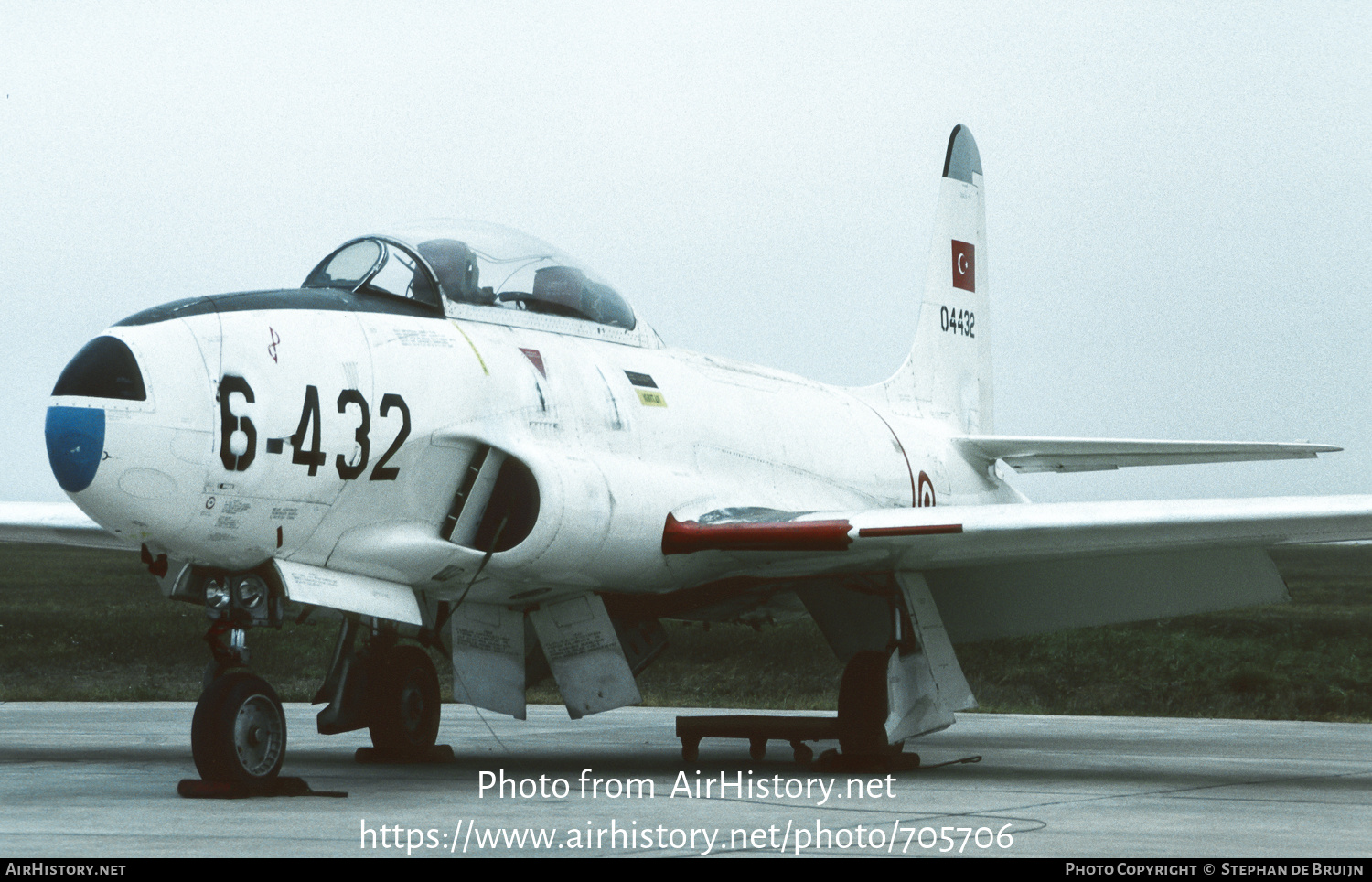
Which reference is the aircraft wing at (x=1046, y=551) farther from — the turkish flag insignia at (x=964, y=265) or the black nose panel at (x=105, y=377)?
the turkish flag insignia at (x=964, y=265)

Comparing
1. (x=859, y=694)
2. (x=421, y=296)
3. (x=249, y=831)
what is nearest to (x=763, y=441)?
(x=859, y=694)

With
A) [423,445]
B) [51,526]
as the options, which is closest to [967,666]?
[51,526]

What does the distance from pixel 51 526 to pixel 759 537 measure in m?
5.17

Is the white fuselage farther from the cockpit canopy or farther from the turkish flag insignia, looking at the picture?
the turkish flag insignia

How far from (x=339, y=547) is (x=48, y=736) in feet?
18.3

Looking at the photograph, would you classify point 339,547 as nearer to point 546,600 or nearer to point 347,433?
point 347,433

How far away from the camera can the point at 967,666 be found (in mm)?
23266

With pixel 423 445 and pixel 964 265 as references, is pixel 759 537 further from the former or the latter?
pixel 964 265

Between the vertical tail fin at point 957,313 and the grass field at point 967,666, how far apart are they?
519 centimetres

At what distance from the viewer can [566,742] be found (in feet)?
44.9

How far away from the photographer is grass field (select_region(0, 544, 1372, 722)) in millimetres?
21172

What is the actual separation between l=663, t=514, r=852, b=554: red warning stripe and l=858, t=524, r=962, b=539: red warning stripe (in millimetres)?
179

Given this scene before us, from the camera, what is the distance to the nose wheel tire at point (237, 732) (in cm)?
796

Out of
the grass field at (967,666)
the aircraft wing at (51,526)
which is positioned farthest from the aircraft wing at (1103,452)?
the aircraft wing at (51,526)
